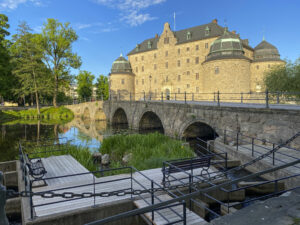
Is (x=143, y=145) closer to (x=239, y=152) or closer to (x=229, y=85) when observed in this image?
(x=239, y=152)

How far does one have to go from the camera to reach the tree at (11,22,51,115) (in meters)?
38.5

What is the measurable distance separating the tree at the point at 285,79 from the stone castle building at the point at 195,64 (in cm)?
747

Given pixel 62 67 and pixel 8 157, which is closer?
pixel 8 157

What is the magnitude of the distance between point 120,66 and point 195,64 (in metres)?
17.5

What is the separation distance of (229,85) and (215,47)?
21.8ft

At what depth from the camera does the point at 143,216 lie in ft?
17.5

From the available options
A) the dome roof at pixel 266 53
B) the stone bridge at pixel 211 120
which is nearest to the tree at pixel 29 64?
the stone bridge at pixel 211 120

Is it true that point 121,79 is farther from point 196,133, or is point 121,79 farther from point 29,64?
point 196,133

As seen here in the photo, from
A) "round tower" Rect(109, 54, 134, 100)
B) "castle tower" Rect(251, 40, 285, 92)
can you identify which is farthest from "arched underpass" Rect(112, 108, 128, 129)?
"castle tower" Rect(251, 40, 285, 92)

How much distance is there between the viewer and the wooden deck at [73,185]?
217 inches

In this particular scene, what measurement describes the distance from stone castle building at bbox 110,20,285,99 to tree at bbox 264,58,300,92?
7472 mm

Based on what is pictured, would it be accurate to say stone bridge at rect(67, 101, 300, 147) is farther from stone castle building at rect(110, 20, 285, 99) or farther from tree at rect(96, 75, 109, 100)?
tree at rect(96, 75, 109, 100)

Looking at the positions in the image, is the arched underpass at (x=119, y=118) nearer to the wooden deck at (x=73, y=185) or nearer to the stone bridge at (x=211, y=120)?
the stone bridge at (x=211, y=120)

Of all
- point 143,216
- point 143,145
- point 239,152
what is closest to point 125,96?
point 143,145
